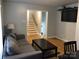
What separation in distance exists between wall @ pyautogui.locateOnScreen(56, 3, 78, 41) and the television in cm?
23

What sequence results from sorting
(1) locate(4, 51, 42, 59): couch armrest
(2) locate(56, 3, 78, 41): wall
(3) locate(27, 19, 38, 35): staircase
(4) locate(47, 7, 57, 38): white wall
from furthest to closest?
(3) locate(27, 19, 38, 35): staircase
(4) locate(47, 7, 57, 38): white wall
(2) locate(56, 3, 78, 41): wall
(1) locate(4, 51, 42, 59): couch armrest

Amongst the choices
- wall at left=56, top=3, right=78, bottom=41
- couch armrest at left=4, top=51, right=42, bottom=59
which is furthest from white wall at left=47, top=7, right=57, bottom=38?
couch armrest at left=4, top=51, right=42, bottom=59

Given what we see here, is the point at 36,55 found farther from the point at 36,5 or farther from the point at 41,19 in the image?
the point at 41,19

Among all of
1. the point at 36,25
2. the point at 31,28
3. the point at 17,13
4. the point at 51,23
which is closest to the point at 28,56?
the point at 17,13

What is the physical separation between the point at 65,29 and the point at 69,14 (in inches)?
39.4

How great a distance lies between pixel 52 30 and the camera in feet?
23.8

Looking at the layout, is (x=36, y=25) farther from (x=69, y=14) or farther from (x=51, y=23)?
(x=69, y=14)

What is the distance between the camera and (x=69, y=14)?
5605mm

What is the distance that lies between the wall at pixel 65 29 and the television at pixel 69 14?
229 mm

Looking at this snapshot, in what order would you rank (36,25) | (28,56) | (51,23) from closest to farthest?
(28,56) < (51,23) < (36,25)

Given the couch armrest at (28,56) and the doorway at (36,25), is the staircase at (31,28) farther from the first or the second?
the couch armrest at (28,56)

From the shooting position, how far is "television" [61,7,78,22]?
5.14m

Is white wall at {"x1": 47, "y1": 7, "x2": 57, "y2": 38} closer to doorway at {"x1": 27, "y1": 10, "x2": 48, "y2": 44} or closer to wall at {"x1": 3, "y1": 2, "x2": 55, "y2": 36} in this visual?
doorway at {"x1": 27, "y1": 10, "x2": 48, "y2": 44}

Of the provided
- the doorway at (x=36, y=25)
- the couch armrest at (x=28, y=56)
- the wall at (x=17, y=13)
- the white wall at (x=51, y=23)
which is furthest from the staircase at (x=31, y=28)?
the couch armrest at (x=28, y=56)
